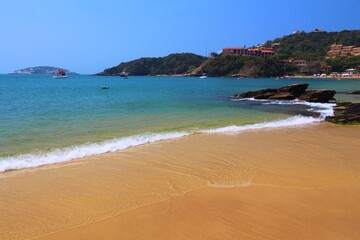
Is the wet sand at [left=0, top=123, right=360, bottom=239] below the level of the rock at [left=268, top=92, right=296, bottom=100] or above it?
below

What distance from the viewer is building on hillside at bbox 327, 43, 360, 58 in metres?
186

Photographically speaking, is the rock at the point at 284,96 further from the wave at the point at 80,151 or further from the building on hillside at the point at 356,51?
the building on hillside at the point at 356,51

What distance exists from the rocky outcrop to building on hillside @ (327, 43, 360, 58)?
173 meters

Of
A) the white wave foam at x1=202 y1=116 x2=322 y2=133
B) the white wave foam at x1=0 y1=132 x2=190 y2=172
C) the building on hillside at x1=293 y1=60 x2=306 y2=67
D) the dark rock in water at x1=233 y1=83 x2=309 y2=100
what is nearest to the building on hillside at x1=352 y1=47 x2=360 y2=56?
the building on hillside at x1=293 y1=60 x2=306 y2=67

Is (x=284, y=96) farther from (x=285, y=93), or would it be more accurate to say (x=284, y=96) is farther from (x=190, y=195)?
(x=190, y=195)

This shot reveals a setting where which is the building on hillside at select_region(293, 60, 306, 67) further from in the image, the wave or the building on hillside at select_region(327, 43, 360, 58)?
the wave

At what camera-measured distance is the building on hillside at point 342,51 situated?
186m

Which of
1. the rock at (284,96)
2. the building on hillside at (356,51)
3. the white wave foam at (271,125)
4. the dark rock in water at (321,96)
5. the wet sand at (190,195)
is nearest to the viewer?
the wet sand at (190,195)

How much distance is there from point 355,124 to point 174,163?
13.2 m

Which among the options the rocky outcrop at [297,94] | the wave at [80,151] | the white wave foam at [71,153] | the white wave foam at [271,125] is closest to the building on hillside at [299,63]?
the rocky outcrop at [297,94]

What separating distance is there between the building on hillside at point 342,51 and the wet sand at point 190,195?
203 metres

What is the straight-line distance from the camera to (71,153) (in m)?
10.2

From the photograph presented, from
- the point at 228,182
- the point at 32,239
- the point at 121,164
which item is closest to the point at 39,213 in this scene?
the point at 32,239

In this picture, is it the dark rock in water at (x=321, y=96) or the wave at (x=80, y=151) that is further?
the dark rock in water at (x=321, y=96)
